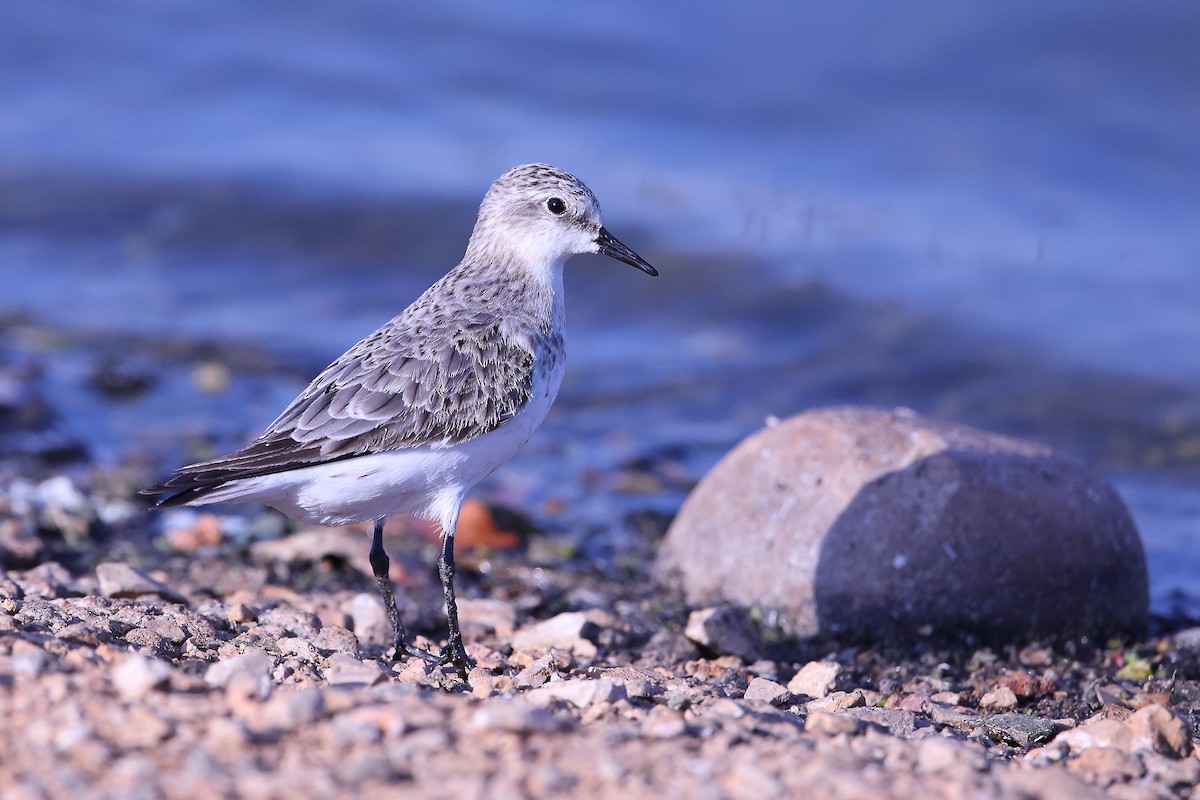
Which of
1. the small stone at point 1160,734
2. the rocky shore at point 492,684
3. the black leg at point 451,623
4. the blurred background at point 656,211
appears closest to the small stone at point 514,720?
the rocky shore at point 492,684

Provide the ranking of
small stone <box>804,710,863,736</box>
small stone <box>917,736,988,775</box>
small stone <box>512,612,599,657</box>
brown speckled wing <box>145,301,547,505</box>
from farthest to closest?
small stone <box>512,612,599,657</box> → brown speckled wing <box>145,301,547,505</box> → small stone <box>804,710,863,736</box> → small stone <box>917,736,988,775</box>

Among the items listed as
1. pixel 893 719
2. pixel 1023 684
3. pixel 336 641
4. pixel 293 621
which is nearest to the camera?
pixel 893 719

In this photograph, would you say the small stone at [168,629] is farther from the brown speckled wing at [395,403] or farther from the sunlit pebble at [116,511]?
the sunlit pebble at [116,511]

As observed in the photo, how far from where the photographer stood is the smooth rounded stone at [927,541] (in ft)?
20.7

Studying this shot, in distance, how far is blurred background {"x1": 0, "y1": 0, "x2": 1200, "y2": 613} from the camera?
10273 mm

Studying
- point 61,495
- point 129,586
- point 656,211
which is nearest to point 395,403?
point 129,586

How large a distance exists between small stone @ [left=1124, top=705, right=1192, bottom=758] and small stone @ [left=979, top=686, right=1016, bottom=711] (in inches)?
46.9

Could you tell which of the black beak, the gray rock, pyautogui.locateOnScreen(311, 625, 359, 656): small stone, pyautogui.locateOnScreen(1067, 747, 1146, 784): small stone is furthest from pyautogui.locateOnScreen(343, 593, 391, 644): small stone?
pyautogui.locateOnScreen(1067, 747, 1146, 784): small stone

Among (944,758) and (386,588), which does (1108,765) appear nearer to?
(944,758)

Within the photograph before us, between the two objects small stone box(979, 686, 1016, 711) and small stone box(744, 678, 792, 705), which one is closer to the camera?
small stone box(744, 678, 792, 705)

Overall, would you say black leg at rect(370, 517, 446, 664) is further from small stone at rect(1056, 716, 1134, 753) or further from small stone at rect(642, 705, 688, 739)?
small stone at rect(1056, 716, 1134, 753)

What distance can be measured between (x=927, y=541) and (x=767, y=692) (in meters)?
1.61

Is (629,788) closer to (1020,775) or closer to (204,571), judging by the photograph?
(1020,775)

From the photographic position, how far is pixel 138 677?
3.76m
